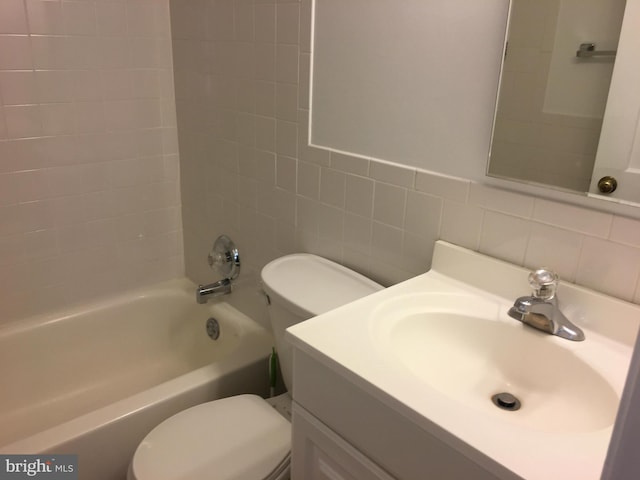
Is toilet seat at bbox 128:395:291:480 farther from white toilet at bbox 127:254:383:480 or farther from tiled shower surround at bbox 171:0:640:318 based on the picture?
tiled shower surround at bbox 171:0:640:318

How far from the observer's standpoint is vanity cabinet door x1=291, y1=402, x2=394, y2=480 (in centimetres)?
91

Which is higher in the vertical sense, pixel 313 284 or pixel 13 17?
pixel 13 17

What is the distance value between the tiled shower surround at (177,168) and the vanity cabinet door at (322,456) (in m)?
0.49

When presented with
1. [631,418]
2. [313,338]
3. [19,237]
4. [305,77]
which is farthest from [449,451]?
[19,237]

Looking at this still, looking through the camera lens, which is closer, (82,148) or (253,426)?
(253,426)

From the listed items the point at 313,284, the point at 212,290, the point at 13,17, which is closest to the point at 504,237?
the point at 313,284

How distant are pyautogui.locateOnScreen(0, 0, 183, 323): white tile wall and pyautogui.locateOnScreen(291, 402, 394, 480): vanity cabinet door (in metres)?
1.33

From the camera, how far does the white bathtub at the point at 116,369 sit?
1.47 m

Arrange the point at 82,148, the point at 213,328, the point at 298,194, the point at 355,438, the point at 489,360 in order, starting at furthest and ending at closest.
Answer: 1. the point at 213,328
2. the point at 82,148
3. the point at 298,194
4. the point at 489,360
5. the point at 355,438

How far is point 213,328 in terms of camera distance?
2064 mm

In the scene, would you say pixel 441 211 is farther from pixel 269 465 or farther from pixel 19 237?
pixel 19 237

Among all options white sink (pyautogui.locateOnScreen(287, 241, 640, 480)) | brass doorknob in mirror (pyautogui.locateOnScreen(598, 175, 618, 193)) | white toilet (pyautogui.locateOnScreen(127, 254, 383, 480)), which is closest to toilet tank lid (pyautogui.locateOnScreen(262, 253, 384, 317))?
white toilet (pyautogui.locateOnScreen(127, 254, 383, 480))

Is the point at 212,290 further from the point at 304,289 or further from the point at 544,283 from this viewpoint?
the point at 544,283

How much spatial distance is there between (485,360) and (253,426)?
0.64 meters
